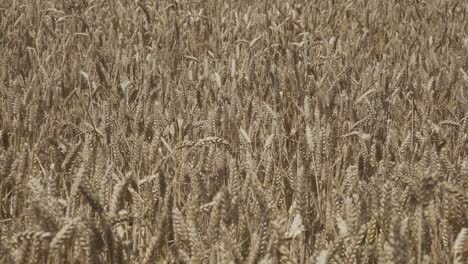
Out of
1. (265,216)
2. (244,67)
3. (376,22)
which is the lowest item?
(376,22)

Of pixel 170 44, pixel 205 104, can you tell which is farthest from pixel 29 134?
pixel 170 44

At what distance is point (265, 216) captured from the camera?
1.11 meters

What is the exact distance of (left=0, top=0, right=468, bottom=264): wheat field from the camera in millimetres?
1094

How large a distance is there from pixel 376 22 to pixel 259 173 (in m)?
2.64

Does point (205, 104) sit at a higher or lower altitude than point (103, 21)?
higher

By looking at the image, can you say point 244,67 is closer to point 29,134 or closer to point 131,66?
point 131,66

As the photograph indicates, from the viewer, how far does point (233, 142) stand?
1847 millimetres

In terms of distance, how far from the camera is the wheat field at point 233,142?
1.09m

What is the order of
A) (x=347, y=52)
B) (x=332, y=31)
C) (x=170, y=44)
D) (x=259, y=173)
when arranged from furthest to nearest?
(x=332, y=31) < (x=170, y=44) < (x=347, y=52) < (x=259, y=173)

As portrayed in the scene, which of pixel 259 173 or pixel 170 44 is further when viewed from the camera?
pixel 170 44

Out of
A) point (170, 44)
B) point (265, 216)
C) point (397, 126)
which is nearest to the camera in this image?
point (265, 216)

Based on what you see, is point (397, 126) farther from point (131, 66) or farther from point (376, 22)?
point (376, 22)

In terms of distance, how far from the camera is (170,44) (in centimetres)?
→ 337

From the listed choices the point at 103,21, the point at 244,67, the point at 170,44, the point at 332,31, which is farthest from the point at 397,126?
the point at 103,21
